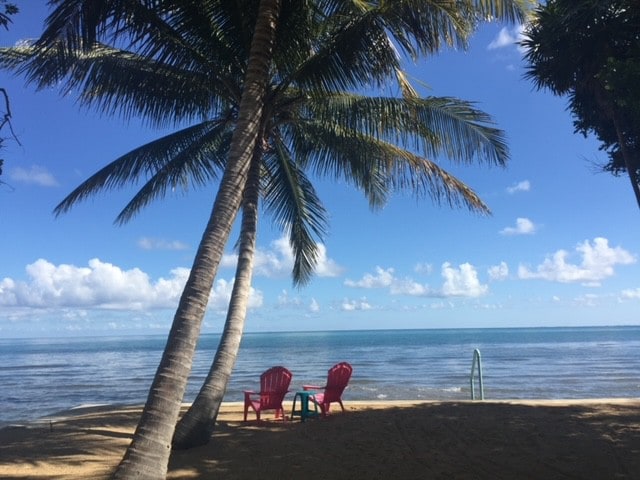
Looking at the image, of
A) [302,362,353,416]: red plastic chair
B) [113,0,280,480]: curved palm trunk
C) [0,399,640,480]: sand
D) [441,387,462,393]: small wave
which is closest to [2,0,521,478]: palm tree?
[113,0,280,480]: curved palm trunk

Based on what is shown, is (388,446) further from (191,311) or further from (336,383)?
(191,311)

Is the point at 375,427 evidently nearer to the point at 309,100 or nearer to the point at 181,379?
the point at 181,379

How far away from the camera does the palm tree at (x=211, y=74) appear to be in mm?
4891

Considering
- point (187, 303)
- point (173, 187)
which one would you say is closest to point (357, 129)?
point (173, 187)

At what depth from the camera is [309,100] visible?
8680 millimetres

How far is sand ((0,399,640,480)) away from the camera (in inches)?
228

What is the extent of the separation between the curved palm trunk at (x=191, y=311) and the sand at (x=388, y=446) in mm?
1505

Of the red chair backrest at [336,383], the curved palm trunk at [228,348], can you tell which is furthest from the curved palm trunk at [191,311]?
the red chair backrest at [336,383]

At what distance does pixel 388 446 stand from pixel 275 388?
270cm

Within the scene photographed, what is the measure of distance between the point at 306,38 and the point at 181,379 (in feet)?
17.1

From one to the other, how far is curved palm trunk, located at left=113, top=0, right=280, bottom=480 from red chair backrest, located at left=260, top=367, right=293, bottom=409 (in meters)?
4.15

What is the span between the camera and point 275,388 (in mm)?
9023

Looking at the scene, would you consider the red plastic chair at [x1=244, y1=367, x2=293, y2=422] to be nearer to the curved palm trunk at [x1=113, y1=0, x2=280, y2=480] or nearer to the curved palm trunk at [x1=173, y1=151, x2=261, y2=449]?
the curved palm trunk at [x1=173, y1=151, x2=261, y2=449]

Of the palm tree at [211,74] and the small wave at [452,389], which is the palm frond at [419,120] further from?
the small wave at [452,389]
